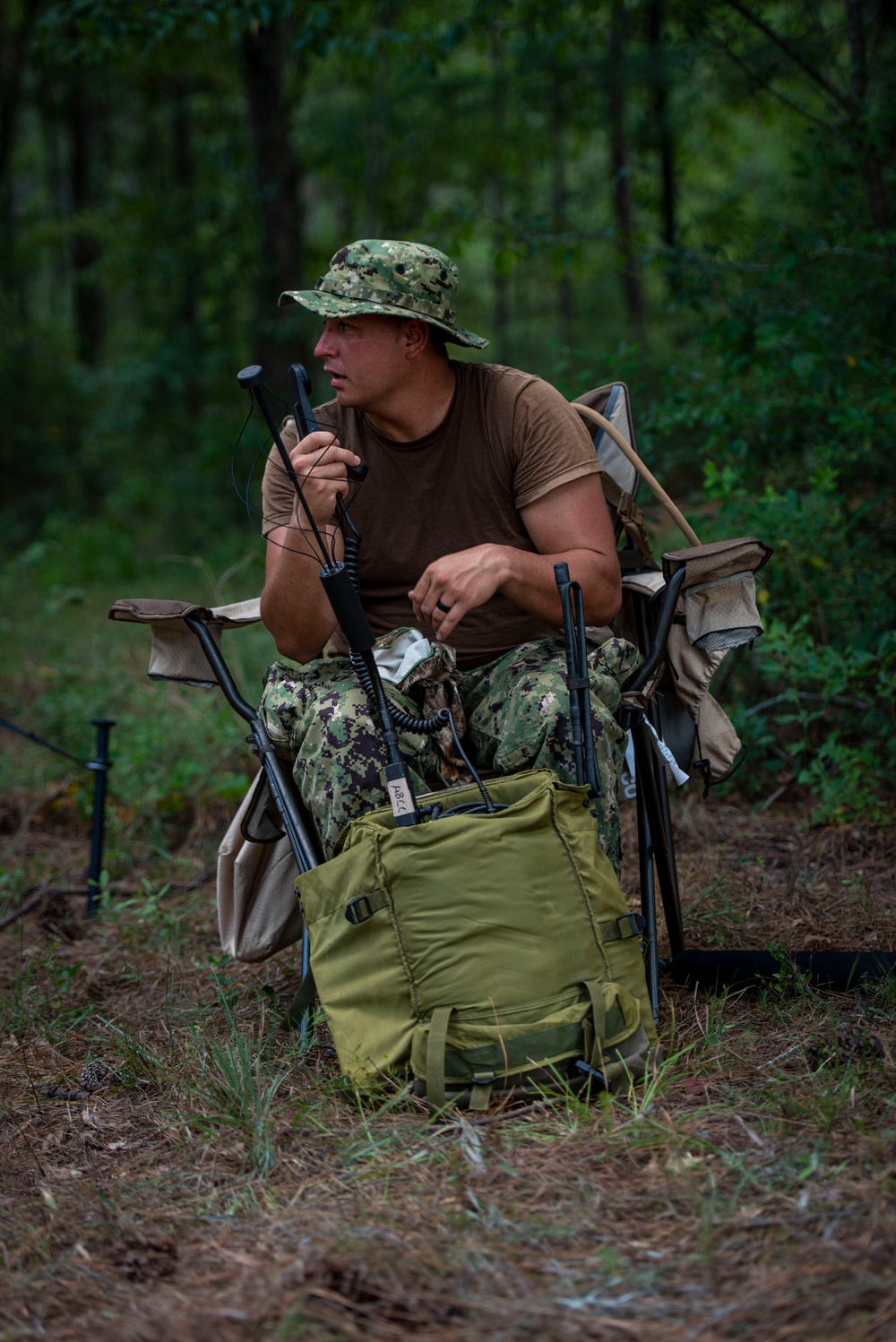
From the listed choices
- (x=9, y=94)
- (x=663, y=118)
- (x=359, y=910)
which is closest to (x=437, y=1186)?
(x=359, y=910)

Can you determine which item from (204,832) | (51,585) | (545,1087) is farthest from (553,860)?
(51,585)

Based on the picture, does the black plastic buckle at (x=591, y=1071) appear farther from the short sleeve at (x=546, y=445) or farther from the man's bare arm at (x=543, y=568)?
the short sleeve at (x=546, y=445)

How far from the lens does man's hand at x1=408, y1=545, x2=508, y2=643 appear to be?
221 cm

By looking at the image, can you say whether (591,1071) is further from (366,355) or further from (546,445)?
(366,355)

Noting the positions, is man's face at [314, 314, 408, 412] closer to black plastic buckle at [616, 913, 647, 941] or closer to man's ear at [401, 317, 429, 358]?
man's ear at [401, 317, 429, 358]

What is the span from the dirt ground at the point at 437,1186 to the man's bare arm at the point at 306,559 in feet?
2.70

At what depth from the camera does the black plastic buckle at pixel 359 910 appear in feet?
6.55

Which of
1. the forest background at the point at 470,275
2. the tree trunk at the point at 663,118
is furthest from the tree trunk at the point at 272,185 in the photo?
the tree trunk at the point at 663,118

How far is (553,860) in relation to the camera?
6.62 ft

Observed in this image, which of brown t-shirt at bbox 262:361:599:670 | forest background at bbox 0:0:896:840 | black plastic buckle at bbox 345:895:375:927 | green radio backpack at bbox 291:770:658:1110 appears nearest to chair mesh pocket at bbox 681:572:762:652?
brown t-shirt at bbox 262:361:599:670

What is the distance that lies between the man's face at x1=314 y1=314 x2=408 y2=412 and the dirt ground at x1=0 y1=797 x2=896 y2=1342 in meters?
1.38

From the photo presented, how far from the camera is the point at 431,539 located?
2590mm

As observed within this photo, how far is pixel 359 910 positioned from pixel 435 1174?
447 millimetres

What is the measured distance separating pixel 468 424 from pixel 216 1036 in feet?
4.73
